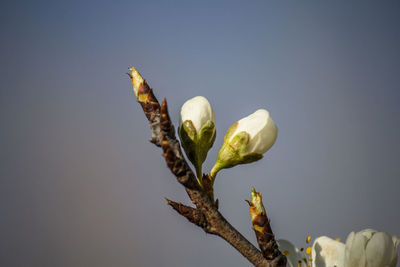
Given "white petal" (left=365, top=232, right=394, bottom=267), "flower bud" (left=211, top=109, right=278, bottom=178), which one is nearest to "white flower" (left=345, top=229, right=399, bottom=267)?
"white petal" (left=365, top=232, right=394, bottom=267)

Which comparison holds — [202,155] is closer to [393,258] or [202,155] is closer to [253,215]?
[253,215]

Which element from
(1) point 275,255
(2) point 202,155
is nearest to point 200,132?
(2) point 202,155

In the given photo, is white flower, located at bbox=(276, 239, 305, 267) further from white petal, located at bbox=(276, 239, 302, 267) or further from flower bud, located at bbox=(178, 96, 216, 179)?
flower bud, located at bbox=(178, 96, 216, 179)

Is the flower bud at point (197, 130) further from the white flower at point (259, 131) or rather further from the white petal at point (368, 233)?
the white petal at point (368, 233)

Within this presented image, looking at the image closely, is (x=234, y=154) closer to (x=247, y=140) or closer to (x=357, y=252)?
(x=247, y=140)

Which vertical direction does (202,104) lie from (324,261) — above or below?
above

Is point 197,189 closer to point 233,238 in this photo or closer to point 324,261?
point 233,238
